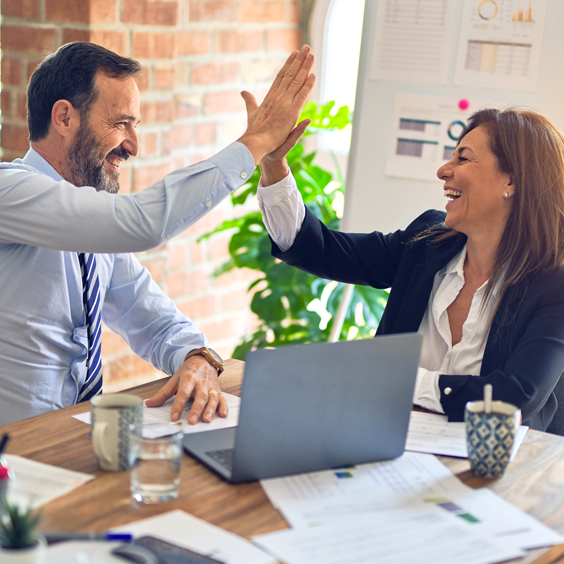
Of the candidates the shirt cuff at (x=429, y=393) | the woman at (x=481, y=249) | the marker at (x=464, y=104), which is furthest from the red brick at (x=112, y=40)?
the shirt cuff at (x=429, y=393)

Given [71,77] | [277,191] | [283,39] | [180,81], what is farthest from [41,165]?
[283,39]

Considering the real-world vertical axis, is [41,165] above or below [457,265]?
above

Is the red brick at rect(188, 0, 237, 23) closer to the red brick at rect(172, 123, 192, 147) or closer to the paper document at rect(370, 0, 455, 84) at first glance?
the red brick at rect(172, 123, 192, 147)

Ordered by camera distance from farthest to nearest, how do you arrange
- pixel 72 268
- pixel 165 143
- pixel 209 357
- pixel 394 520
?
pixel 165 143 → pixel 72 268 → pixel 209 357 → pixel 394 520

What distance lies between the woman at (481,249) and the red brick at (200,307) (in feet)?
3.76

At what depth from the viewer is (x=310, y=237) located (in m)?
1.78

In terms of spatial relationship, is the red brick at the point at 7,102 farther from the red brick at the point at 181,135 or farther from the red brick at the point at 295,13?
the red brick at the point at 295,13

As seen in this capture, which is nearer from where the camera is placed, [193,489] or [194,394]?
[193,489]

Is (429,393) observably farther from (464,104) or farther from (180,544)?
(464,104)

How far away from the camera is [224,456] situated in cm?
105

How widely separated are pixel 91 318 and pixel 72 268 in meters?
0.11

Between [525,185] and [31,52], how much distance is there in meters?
1.57

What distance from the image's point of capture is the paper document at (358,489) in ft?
3.00

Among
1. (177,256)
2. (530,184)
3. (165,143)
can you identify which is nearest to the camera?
(530,184)
